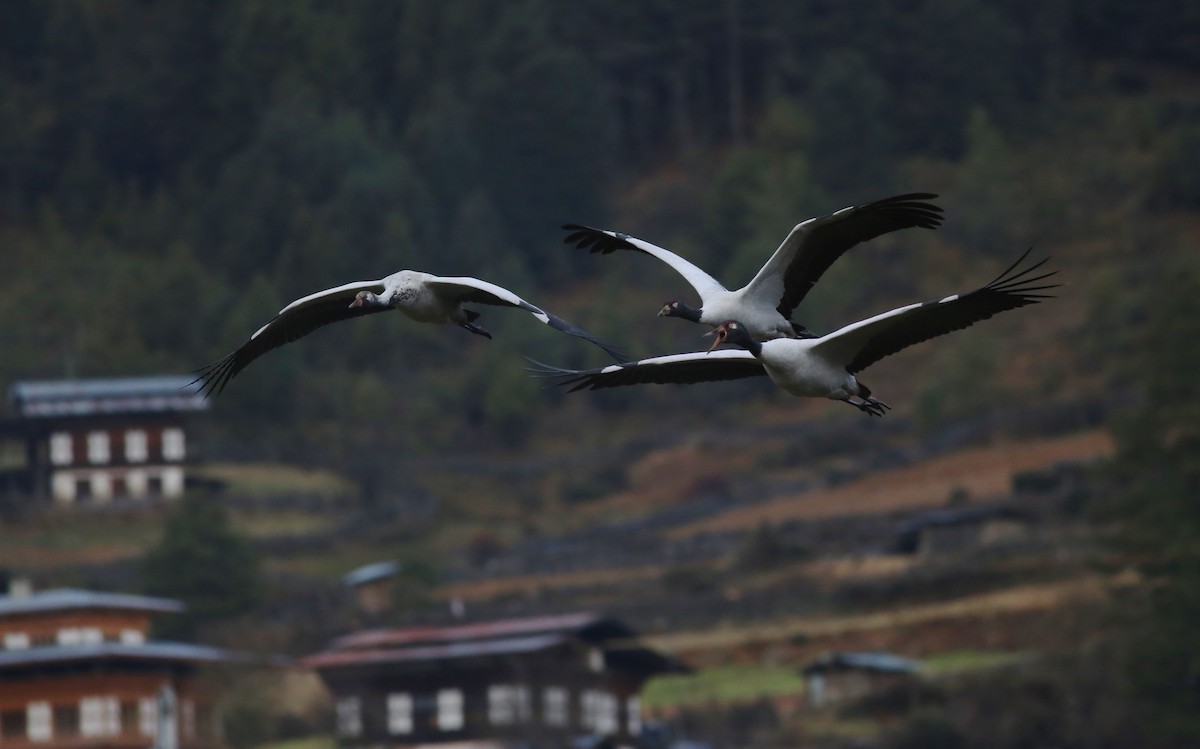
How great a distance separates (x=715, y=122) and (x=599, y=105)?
10.8m

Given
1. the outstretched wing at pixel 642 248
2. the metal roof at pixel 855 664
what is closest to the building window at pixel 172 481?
the metal roof at pixel 855 664

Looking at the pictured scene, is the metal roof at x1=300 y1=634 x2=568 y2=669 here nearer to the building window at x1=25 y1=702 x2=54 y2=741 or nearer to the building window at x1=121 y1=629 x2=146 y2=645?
the building window at x1=121 y1=629 x2=146 y2=645

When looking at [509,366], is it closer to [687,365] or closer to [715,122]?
[715,122]

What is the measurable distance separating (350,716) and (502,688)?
18.8 feet

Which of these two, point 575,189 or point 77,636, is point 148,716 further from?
point 575,189

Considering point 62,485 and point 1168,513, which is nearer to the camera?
point 1168,513

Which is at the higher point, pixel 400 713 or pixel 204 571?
pixel 204 571

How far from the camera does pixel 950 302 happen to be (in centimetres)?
2445

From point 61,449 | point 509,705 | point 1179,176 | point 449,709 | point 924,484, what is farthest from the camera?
point 1179,176

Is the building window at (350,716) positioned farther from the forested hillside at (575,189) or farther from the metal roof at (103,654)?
the forested hillside at (575,189)

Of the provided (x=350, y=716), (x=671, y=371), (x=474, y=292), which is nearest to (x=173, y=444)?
(x=350, y=716)

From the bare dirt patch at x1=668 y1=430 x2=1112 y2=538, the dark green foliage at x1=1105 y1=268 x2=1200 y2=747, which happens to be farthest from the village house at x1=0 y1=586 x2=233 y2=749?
the bare dirt patch at x1=668 y1=430 x2=1112 y2=538

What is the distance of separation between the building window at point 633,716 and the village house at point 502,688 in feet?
0.11

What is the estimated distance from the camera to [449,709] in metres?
80.8
